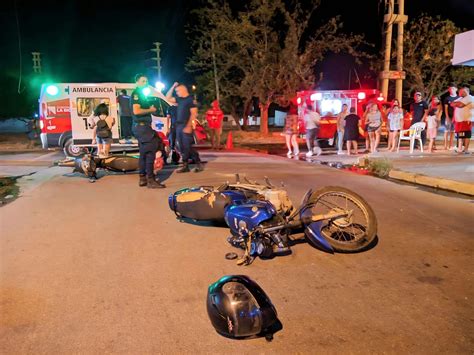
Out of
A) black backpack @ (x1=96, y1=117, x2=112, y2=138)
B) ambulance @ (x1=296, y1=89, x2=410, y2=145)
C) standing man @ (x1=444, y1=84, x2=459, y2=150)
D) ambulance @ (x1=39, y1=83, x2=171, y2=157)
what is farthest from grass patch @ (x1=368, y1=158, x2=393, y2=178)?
ambulance @ (x1=39, y1=83, x2=171, y2=157)

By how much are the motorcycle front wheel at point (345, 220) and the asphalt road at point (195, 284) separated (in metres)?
0.14

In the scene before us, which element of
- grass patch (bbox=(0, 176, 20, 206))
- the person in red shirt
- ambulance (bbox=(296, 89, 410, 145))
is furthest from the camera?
ambulance (bbox=(296, 89, 410, 145))

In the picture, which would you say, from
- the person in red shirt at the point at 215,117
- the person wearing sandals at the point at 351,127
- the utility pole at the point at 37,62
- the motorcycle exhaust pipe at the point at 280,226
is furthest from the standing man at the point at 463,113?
the utility pole at the point at 37,62

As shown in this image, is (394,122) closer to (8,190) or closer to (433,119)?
(433,119)

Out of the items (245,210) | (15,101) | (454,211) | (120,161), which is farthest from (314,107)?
(15,101)

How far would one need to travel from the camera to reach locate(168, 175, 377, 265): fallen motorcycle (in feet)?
14.3

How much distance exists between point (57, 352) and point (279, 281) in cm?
188

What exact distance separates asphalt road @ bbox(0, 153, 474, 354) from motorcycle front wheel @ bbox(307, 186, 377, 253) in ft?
0.47

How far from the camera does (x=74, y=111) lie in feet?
45.2

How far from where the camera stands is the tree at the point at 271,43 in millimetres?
23094

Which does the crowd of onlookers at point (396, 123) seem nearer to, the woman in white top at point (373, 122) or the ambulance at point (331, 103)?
the woman in white top at point (373, 122)

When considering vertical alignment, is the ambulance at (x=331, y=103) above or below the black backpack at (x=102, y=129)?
above

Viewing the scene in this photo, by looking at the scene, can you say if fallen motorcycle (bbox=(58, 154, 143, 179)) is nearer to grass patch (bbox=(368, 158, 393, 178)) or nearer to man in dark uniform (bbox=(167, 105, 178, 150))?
man in dark uniform (bbox=(167, 105, 178, 150))

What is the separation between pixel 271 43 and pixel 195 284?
21.5 meters
